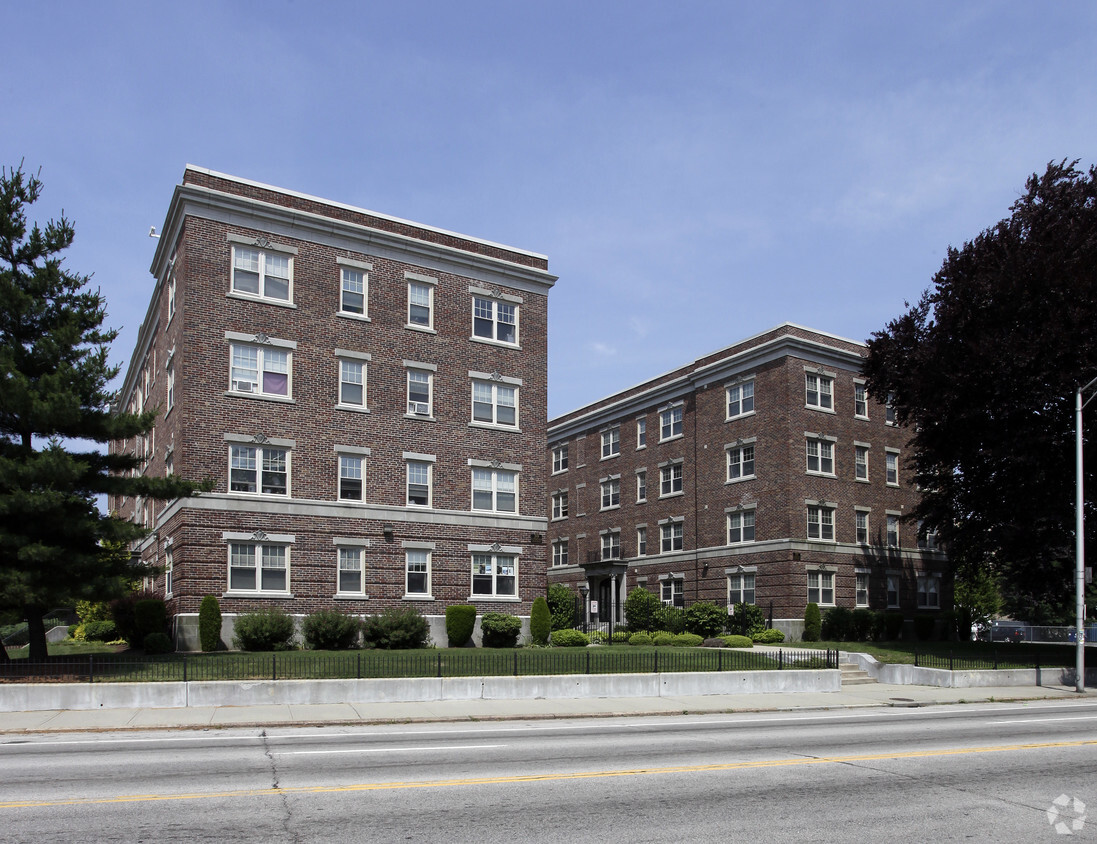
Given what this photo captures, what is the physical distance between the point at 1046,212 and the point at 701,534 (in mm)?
24004

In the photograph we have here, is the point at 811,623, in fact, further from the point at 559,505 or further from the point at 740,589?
the point at 559,505

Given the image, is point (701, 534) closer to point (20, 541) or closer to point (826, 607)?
point (826, 607)

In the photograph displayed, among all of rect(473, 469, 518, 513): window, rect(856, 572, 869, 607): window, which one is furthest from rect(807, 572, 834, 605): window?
rect(473, 469, 518, 513): window

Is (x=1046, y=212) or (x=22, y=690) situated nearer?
(x=22, y=690)

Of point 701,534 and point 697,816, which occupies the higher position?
point 701,534

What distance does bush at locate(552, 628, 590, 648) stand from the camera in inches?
1430

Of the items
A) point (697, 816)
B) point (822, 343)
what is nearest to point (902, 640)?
point (822, 343)

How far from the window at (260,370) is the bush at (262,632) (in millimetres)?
8150

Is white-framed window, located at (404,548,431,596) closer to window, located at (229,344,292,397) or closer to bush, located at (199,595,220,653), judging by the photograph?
bush, located at (199,595,220,653)

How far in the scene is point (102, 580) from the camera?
79.3 feet

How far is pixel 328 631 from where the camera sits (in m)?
32.1

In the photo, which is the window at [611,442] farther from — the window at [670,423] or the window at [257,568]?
the window at [257,568]

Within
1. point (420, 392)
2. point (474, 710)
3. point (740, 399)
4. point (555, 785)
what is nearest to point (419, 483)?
point (420, 392)

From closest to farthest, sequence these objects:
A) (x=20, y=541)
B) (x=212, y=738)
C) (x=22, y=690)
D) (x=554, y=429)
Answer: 1. (x=212, y=738)
2. (x=22, y=690)
3. (x=20, y=541)
4. (x=554, y=429)
